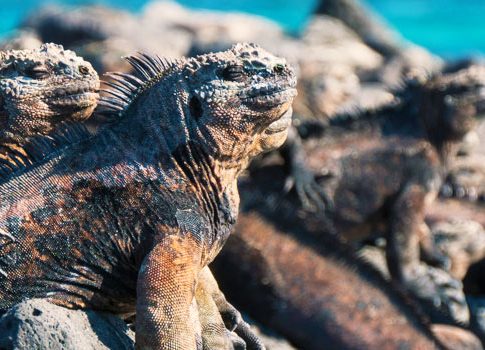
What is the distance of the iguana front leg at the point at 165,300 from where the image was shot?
10.9ft

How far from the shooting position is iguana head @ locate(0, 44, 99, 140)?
3.87 metres

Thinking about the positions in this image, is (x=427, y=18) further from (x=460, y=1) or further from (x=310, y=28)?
(x=310, y=28)

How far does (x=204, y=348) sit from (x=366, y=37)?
14.6 m

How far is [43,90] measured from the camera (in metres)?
3.93

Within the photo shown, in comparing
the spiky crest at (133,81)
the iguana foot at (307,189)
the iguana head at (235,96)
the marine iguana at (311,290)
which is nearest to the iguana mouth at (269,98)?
the iguana head at (235,96)

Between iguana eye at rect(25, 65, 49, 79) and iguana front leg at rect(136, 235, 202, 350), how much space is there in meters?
0.88

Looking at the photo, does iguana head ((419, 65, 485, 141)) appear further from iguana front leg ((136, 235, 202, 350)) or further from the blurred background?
iguana front leg ((136, 235, 202, 350))

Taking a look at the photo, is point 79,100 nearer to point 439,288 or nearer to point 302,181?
point 439,288

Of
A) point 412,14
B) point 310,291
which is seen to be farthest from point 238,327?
point 412,14

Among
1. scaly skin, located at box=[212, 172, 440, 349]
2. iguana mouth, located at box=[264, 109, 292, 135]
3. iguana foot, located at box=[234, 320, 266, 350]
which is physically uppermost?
iguana mouth, located at box=[264, 109, 292, 135]

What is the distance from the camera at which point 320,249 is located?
6125 mm

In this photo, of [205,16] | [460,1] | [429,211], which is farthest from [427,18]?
[429,211]

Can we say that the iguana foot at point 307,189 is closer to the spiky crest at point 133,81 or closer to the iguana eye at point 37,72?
the iguana eye at point 37,72

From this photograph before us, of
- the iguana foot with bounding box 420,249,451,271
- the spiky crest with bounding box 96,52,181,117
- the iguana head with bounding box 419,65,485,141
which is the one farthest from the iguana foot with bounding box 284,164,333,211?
the spiky crest with bounding box 96,52,181,117
